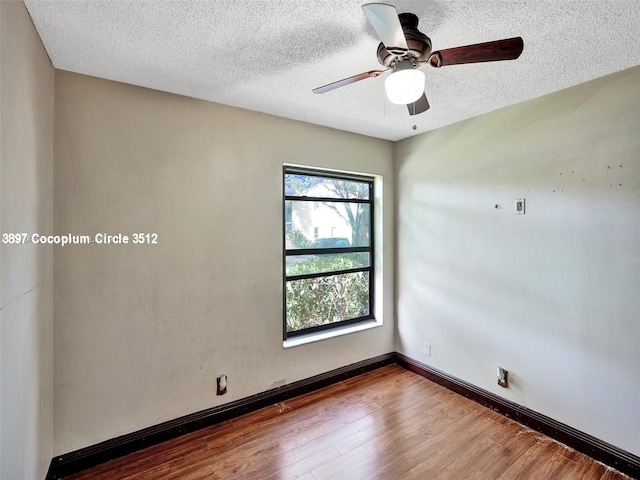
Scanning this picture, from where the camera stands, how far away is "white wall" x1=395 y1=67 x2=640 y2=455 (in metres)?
1.96

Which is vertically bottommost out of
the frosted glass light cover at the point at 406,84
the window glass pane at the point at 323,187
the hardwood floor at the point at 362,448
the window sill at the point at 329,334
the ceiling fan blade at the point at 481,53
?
the hardwood floor at the point at 362,448

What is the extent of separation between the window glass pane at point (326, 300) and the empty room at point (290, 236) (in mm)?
41

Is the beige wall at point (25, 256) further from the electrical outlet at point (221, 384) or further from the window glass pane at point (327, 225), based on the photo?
the window glass pane at point (327, 225)

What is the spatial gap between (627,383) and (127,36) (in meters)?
3.46

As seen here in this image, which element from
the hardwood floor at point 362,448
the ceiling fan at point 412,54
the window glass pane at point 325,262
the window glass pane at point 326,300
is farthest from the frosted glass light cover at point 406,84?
the hardwood floor at point 362,448

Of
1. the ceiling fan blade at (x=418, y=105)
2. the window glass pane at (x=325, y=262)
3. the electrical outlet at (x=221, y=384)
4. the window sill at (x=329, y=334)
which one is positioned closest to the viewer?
the ceiling fan blade at (x=418, y=105)

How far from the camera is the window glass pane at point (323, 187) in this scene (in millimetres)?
2898

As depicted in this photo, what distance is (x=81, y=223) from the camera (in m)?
1.94

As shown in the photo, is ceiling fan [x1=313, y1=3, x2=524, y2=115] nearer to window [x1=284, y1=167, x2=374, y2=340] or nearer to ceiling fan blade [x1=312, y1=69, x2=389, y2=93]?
ceiling fan blade [x1=312, y1=69, x2=389, y2=93]

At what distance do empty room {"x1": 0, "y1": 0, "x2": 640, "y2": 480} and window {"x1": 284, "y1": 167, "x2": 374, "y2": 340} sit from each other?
36 millimetres

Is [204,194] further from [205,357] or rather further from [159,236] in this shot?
[205,357]

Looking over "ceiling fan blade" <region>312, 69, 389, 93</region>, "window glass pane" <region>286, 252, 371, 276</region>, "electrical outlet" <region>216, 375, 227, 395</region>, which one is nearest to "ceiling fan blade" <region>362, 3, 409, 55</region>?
"ceiling fan blade" <region>312, 69, 389, 93</region>

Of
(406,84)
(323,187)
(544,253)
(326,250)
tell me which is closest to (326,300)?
(326,250)

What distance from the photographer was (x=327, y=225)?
124 inches
